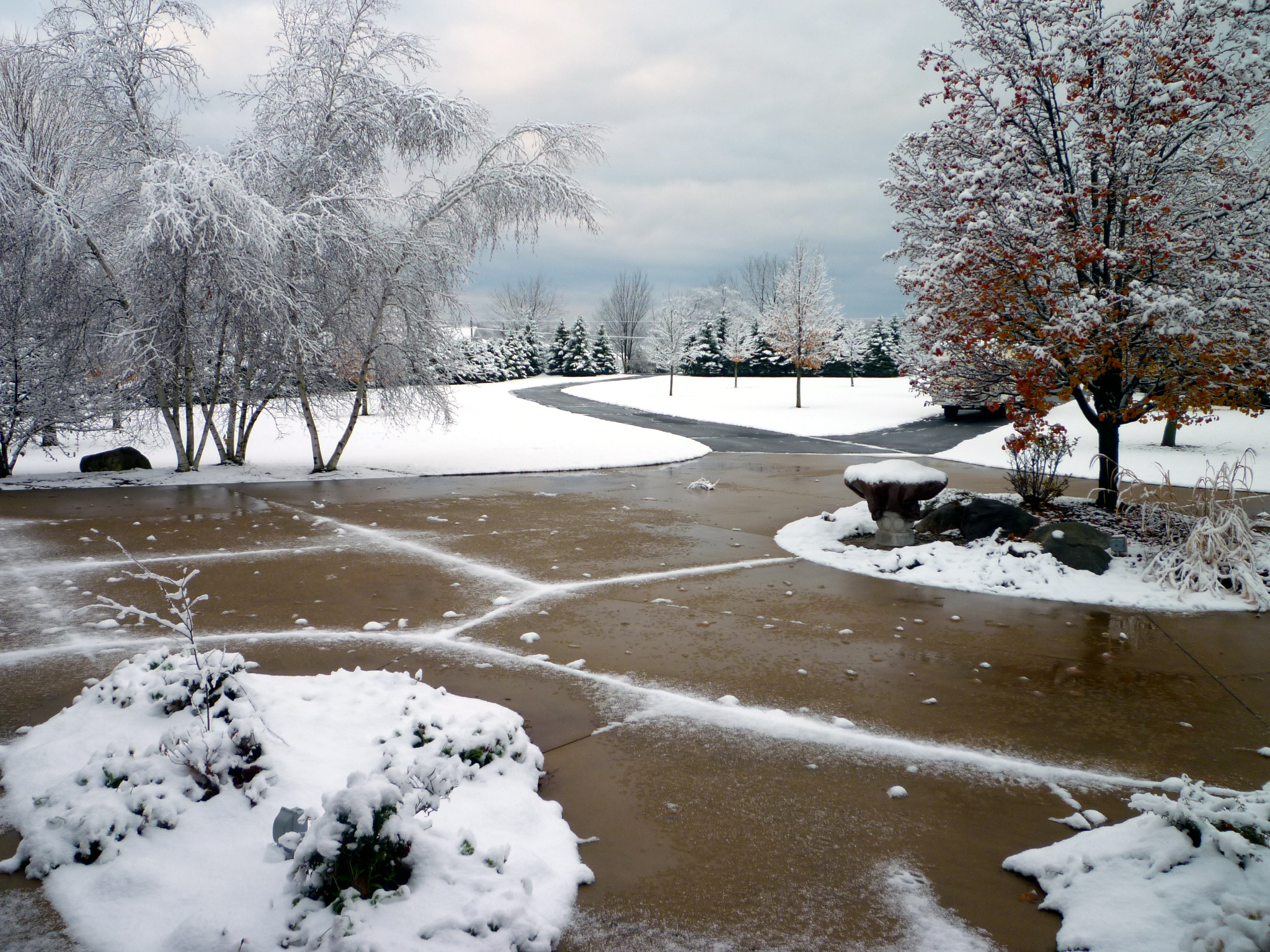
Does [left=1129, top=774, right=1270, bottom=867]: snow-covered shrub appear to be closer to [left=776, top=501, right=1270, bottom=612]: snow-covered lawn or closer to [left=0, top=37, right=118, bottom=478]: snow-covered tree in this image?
Result: [left=776, top=501, right=1270, bottom=612]: snow-covered lawn

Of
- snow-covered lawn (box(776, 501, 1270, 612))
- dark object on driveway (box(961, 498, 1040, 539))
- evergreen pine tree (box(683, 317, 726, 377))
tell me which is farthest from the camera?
evergreen pine tree (box(683, 317, 726, 377))

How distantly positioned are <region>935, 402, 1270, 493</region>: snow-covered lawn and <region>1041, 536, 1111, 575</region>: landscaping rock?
7.00 metres

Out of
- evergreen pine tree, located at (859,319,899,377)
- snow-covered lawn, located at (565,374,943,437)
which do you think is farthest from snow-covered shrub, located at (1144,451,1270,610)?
evergreen pine tree, located at (859,319,899,377)

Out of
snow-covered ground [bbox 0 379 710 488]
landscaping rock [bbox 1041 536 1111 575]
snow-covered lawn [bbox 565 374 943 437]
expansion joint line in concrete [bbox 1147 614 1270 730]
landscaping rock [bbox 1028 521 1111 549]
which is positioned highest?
snow-covered lawn [bbox 565 374 943 437]

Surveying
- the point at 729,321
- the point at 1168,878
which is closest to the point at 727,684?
the point at 1168,878

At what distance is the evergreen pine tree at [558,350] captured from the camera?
201 ft

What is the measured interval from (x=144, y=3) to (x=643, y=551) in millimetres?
10371

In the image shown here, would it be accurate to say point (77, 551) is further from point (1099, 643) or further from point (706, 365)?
point (706, 365)

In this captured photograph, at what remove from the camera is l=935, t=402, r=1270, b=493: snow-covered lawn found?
14.0m

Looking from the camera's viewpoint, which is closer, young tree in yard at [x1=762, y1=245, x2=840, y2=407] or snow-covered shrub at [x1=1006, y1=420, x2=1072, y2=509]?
snow-covered shrub at [x1=1006, y1=420, x2=1072, y2=509]

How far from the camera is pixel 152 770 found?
9.30ft

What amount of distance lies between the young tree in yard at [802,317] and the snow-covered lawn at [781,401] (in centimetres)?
207

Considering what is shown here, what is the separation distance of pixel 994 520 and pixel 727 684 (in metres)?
4.42

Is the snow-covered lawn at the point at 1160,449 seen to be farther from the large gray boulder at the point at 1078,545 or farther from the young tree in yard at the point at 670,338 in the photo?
the young tree in yard at the point at 670,338
